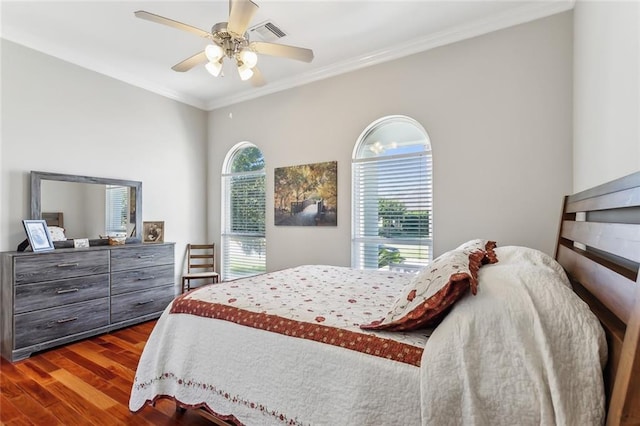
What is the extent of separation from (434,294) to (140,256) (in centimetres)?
352

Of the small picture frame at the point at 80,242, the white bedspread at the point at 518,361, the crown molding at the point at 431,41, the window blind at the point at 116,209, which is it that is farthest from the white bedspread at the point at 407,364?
the window blind at the point at 116,209

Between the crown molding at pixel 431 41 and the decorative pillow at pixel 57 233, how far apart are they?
2.75 metres

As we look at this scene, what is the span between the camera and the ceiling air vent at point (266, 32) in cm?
288

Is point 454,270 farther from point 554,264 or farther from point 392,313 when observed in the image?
point 554,264

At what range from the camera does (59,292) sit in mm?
3025

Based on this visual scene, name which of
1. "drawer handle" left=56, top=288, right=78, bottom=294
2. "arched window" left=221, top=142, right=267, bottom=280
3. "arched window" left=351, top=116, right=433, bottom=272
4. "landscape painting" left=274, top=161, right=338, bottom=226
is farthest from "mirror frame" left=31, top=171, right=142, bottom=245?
"arched window" left=351, top=116, right=433, bottom=272

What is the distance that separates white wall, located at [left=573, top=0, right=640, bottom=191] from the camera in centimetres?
137

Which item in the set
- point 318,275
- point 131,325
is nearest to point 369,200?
point 318,275

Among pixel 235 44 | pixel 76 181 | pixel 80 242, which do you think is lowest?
pixel 80 242

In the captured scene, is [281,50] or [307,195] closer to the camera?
[281,50]

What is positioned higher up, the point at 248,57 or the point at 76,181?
the point at 248,57

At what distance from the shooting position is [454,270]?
1277mm

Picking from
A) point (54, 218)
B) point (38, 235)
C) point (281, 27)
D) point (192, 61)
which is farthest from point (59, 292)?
point (281, 27)

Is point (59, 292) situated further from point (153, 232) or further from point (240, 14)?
point (240, 14)
